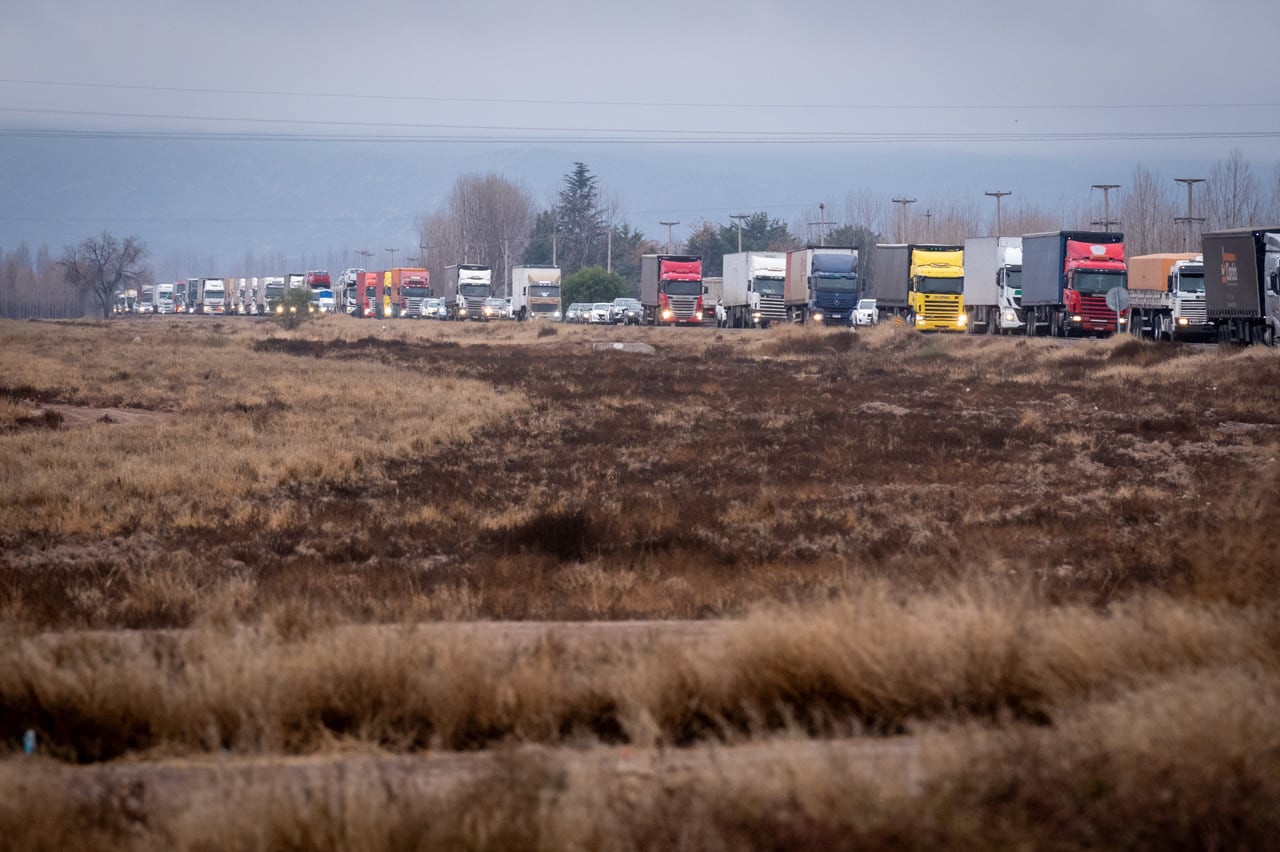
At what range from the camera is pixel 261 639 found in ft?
23.9

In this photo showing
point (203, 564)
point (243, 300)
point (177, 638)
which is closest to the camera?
point (177, 638)

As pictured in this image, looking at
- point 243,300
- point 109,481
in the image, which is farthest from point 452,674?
point 243,300

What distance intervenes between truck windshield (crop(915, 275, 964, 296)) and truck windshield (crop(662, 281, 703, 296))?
19334mm

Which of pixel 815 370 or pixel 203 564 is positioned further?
pixel 815 370

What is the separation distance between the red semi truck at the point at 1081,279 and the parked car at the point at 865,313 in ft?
82.0

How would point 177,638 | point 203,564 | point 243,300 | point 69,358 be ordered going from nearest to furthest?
point 177,638, point 203,564, point 69,358, point 243,300

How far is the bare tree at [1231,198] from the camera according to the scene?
117 m

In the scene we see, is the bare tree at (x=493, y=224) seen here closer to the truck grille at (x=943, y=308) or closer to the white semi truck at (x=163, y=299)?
the white semi truck at (x=163, y=299)

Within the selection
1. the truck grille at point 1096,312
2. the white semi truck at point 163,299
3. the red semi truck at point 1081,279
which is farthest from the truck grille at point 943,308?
the white semi truck at point 163,299

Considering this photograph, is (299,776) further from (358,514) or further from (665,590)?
(358,514)

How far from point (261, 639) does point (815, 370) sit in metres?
37.2

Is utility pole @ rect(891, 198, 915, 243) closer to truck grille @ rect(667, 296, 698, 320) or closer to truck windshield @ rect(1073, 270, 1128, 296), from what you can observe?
truck grille @ rect(667, 296, 698, 320)

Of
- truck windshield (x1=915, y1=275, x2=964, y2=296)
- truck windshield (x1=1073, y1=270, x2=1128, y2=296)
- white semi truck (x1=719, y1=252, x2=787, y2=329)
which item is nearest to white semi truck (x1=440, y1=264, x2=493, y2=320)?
white semi truck (x1=719, y1=252, x2=787, y2=329)

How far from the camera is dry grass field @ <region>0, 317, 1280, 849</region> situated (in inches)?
199
